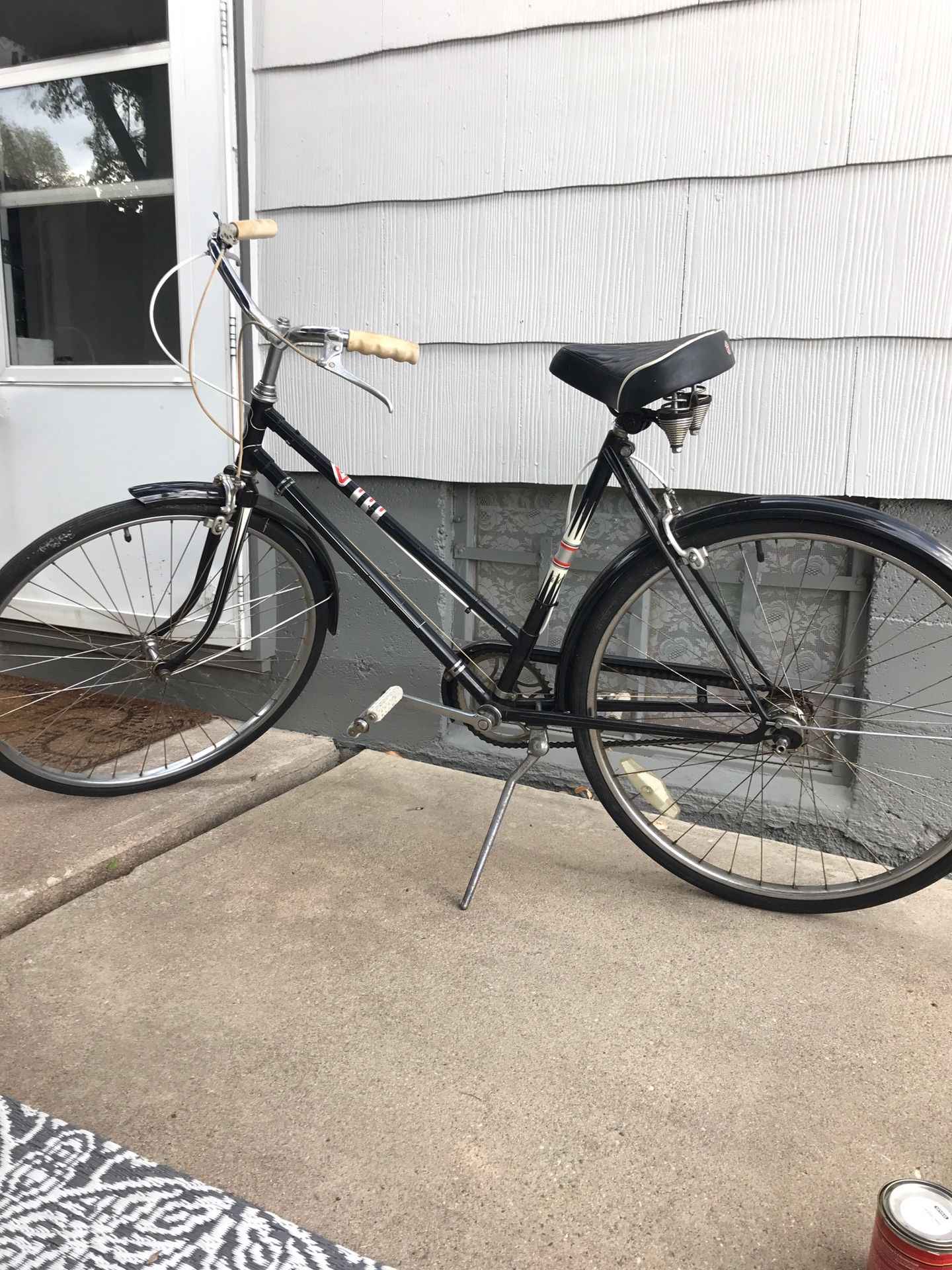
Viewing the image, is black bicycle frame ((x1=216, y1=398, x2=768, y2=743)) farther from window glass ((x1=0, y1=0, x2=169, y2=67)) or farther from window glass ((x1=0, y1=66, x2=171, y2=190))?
window glass ((x1=0, y1=0, x2=169, y2=67))

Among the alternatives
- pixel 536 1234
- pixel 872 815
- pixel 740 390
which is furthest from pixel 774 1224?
pixel 740 390

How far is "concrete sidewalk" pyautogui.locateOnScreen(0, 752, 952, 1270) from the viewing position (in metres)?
1.08

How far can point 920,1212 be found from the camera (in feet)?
3.03

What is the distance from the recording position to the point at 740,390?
79.5 inches

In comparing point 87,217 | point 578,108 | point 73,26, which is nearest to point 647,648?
point 578,108

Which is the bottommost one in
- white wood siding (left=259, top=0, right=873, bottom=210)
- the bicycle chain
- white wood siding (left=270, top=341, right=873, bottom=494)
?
the bicycle chain

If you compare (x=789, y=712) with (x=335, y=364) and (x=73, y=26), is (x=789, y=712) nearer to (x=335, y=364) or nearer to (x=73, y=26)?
(x=335, y=364)

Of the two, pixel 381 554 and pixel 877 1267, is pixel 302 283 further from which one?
pixel 877 1267

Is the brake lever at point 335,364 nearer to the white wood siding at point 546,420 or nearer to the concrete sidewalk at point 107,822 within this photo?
the white wood siding at point 546,420

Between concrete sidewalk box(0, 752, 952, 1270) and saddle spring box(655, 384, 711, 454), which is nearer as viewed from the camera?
concrete sidewalk box(0, 752, 952, 1270)

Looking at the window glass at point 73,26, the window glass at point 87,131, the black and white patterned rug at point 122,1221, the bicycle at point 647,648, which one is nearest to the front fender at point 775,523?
the bicycle at point 647,648

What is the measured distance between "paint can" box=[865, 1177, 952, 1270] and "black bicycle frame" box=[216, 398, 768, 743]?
2.73 ft

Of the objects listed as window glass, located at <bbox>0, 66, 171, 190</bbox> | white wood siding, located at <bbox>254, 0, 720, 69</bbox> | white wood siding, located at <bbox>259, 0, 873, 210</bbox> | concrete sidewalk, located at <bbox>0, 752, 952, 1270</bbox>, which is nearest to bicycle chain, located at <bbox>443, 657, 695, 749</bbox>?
concrete sidewalk, located at <bbox>0, 752, 952, 1270</bbox>

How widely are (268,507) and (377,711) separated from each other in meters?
0.57
